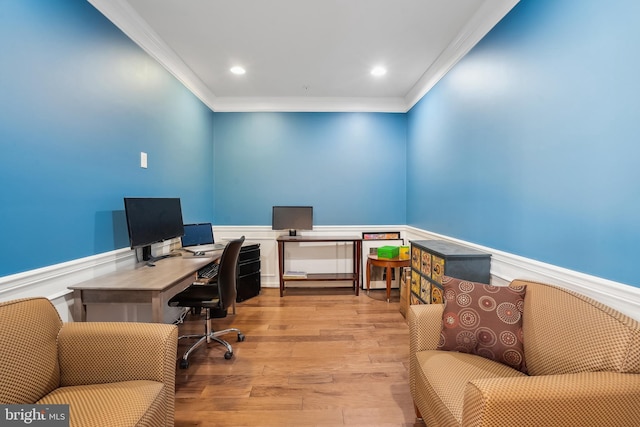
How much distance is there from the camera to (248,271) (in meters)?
3.77

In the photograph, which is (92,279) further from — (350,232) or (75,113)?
(350,232)

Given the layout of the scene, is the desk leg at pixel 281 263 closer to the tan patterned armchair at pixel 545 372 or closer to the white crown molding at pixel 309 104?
the white crown molding at pixel 309 104

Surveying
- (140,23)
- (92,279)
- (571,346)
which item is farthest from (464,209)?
(140,23)

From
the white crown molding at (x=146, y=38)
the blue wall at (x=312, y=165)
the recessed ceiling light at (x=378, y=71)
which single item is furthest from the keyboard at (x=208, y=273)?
the recessed ceiling light at (x=378, y=71)

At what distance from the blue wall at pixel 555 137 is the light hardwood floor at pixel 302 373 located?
1.28 metres

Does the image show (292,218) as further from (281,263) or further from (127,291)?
(127,291)

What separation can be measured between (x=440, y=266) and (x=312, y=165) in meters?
2.57

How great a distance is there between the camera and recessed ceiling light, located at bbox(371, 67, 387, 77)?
3.18 metres

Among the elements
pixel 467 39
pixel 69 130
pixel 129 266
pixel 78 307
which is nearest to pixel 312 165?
pixel 467 39

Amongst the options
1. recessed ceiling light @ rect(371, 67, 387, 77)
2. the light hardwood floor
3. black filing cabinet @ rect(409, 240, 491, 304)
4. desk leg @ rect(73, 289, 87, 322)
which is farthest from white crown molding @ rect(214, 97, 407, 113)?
desk leg @ rect(73, 289, 87, 322)

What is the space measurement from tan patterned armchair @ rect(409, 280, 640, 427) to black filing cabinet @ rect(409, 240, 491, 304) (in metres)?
0.57

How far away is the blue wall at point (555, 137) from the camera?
124cm

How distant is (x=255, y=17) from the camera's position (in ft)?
7.49

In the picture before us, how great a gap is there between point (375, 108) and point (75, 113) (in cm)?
357
